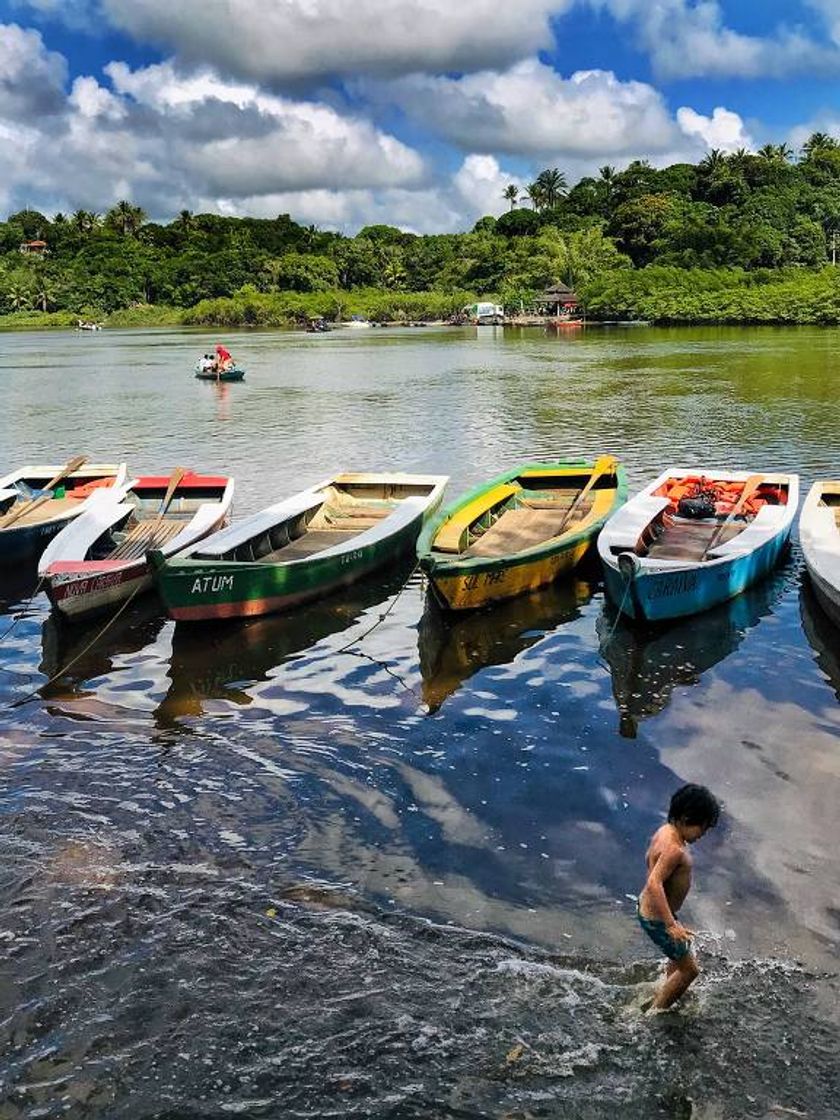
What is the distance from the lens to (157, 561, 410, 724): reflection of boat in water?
40.3 feet

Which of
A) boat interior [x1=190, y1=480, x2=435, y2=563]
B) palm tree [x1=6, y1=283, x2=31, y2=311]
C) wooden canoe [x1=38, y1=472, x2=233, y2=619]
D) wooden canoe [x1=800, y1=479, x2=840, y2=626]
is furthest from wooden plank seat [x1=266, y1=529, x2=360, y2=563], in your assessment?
palm tree [x1=6, y1=283, x2=31, y2=311]

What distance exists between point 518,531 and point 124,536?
265 inches

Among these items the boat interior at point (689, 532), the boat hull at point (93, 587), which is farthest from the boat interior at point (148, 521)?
the boat interior at point (689, 532)

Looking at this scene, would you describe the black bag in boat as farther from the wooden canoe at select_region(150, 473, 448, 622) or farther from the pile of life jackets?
the wooden canoe at select_region(150, 473, 448, 622)

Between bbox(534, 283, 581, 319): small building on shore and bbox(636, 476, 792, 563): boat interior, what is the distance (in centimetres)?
10820

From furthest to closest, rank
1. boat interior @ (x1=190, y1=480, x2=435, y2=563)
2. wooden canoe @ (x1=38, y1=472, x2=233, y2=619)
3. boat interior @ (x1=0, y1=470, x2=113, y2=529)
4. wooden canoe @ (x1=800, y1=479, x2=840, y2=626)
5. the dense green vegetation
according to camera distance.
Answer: the dense green vegetation, boat interior @ (x1=0, y1=470, x2=113, y2=529), boat interior @ (x1=190, y1=480, x2=435, y2=563), wooden canoe @ (x1=38, y1=472, x2=233, y2=619), wooden canoe @ (x1=800, y1=479, x2=840, y2=626)

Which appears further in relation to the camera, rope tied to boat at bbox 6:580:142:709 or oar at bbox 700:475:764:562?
oar at bbox 700:475:764:562

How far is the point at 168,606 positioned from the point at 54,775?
12.8ft

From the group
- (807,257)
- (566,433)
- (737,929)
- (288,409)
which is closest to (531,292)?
(807,257)

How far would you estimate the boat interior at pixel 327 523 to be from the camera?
623 inches

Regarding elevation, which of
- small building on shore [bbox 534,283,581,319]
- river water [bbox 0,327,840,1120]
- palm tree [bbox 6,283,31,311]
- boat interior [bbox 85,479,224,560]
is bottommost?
river water [bbox 0,327,840,1120]

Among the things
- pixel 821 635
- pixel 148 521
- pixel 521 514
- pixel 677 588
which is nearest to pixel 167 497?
pixel 148 521

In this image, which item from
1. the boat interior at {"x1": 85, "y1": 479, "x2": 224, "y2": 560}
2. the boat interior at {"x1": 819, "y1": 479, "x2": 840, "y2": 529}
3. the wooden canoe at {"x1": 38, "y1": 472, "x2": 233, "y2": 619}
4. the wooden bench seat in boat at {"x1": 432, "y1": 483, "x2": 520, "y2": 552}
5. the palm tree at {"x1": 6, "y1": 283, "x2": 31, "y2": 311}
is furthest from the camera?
the palm tree at {"x1": 6, "y1": 283, "x2": 31, "y2": 311}

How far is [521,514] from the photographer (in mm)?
17859
